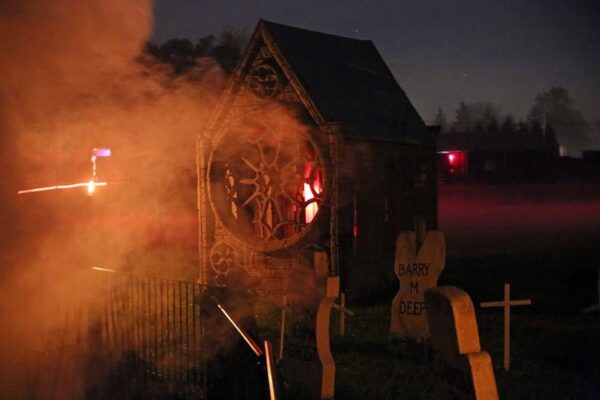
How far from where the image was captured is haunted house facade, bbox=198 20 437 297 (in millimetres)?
14234

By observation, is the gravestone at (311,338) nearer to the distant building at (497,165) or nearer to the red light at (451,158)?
the distant building at (497,165)

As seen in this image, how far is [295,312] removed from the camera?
350 inches

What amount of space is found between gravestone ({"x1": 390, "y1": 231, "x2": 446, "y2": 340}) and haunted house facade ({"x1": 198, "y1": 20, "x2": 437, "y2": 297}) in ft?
9.87

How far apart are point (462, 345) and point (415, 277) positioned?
238 inches

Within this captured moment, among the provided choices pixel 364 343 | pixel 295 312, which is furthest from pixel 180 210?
pixel 295 312

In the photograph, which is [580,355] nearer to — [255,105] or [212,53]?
[255,105]

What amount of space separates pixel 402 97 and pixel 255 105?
475 centimetres

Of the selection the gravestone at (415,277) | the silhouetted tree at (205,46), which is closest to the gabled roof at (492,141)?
the silhouetted tree at (205,46)

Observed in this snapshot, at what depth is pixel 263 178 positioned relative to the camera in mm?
15242

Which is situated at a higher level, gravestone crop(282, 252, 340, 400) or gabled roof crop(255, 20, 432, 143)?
gabled roof crop(255, 20, 432, 143)

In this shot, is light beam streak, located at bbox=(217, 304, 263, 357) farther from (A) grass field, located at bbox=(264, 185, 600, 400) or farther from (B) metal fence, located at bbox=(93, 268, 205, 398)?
(B) metal fence, located at bbox=(93, 268, 205, 398)

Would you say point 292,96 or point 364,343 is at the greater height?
point 292,96

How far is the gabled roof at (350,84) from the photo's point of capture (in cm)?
1443

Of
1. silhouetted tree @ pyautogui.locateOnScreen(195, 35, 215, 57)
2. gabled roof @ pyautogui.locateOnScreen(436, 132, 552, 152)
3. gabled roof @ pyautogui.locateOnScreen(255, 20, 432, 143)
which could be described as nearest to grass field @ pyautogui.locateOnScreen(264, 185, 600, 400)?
gabled roof @ pyautogui.locateOnScreen(255, 20, 432, 143)
